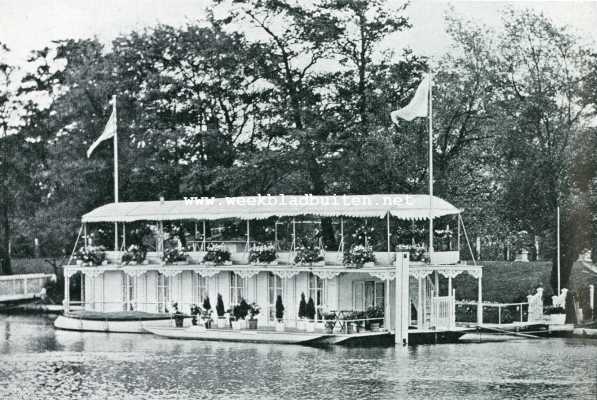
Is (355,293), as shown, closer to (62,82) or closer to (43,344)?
(43,344)

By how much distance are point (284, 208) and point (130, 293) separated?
10287 mm

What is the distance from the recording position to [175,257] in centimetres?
4712

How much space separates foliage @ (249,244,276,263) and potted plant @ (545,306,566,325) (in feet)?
40.1

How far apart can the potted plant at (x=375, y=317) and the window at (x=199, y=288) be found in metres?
9.13

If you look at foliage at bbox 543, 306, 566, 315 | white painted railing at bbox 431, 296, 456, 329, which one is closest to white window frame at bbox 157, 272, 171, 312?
white painted railing at bbox 431, 296, 456, 329

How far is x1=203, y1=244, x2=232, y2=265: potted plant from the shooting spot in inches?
1786

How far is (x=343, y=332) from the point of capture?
4047 cm

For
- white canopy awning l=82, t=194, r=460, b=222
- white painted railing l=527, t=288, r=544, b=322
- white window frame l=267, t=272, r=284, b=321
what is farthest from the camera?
white painted railing l=527, t=288, r=544, b=322

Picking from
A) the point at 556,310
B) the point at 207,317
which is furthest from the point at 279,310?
the point at 556,310

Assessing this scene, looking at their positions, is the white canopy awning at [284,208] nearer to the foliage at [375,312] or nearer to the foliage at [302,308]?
the foliage at [302,308]

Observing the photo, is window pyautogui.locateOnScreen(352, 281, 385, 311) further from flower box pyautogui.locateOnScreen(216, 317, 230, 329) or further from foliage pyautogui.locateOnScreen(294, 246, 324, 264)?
flower box pyautogui.locateOnScreen(216, 317, 230, 329)

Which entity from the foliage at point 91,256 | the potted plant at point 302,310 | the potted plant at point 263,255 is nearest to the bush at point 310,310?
the potted plant at point 302,310

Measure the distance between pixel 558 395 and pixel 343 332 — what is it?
13.5 m

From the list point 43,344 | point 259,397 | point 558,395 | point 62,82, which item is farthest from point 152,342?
point 62,82
